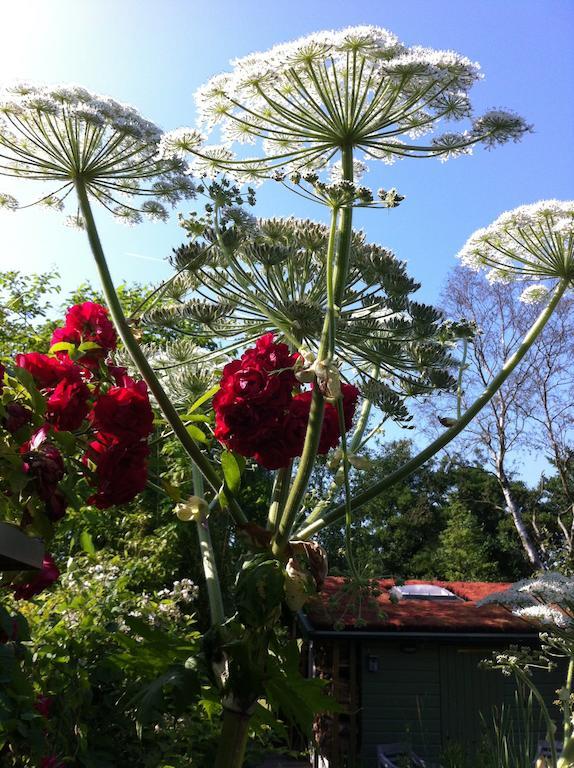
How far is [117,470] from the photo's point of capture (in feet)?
6.69

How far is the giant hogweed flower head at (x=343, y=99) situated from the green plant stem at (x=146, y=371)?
2.14 feet

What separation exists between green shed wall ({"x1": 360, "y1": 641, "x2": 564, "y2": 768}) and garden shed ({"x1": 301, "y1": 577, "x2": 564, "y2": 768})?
0.05 ft

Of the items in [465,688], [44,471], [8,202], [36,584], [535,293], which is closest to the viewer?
[44,471]

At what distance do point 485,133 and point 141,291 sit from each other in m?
11.6

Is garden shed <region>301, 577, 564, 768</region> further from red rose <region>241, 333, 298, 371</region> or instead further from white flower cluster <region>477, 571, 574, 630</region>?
red rose <region>241, 333, 298, 371</region>

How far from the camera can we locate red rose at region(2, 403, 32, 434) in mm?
1970

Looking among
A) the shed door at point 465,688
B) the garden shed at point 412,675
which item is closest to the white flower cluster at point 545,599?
the garden shed at point 412,675

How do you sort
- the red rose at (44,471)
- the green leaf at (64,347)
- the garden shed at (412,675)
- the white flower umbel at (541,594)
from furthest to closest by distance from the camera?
the garden shed at (412,675) → the white flower umbel at (541,594) → the green leaf at (64,347) → the red rose at (44,471)

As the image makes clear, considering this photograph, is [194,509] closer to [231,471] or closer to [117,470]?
[231,471]

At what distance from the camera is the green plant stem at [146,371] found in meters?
2.08

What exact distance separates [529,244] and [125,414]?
7.02ft

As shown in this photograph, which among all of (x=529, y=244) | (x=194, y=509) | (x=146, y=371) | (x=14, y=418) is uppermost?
(x=529, y=244)

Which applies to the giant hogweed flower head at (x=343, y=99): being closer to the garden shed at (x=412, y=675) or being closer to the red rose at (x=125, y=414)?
the red rose at (x=125, y=414)

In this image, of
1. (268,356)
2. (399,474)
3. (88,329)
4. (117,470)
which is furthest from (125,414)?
(399,474)
